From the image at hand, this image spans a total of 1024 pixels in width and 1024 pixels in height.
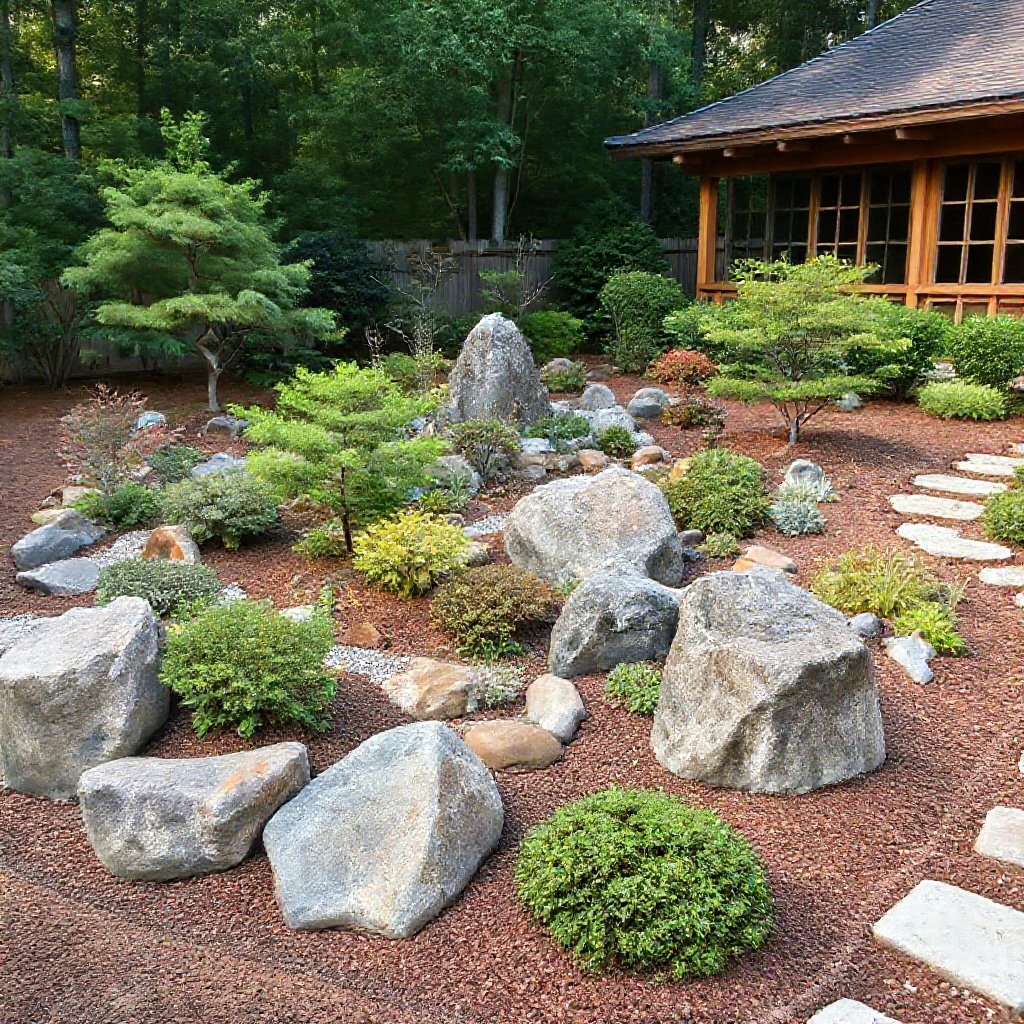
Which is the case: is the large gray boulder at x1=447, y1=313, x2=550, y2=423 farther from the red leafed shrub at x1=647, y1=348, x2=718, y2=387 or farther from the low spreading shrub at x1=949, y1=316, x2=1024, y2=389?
the low spreading shrub at x1=949, y1=316, x2=1024, y2=389

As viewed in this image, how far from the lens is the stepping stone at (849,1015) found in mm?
2850

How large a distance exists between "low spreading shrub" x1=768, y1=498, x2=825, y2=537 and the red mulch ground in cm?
169

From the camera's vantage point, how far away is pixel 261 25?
1694 cm

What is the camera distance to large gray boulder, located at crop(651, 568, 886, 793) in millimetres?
3904

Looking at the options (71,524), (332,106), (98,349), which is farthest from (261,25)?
(71,524)

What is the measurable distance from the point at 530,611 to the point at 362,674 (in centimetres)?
96

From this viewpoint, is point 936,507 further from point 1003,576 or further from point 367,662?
point 367,662

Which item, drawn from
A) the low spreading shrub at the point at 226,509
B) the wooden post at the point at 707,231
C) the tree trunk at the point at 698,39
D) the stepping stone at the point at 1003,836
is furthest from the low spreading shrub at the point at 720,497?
the tree trunk at the point at 698,39

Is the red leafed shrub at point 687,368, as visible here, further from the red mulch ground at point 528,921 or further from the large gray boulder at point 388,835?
the large gray boulder at point 388,835

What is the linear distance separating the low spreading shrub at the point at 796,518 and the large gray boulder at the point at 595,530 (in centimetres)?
111

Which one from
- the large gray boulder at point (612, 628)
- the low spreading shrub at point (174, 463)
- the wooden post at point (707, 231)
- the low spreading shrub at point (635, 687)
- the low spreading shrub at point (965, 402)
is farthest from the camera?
the wooden post at point (707, 231)

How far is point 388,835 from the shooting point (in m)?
3.61

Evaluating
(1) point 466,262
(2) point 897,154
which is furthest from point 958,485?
(1) point 466,262

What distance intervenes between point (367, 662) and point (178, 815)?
171cm
